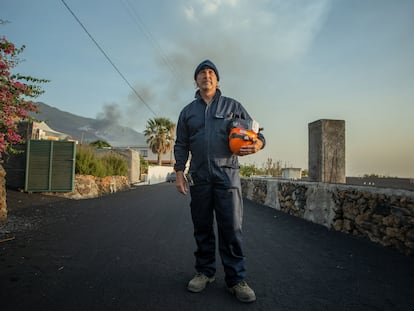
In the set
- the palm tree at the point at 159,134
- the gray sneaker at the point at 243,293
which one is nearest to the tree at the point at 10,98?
the gray sneaker at the point at 243,293

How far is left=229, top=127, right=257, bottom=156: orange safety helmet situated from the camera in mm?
1954

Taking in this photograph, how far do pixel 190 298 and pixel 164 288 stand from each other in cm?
29

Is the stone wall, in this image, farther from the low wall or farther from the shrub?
the low wall

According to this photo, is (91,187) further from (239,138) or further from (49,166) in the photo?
(239,138)

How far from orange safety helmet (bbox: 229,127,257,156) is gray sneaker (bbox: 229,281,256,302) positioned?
109 centimetres

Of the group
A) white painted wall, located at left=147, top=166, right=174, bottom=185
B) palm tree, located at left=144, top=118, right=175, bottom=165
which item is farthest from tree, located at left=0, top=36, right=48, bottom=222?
palm tree, located at left=144, top=118, right=175, bottom=165

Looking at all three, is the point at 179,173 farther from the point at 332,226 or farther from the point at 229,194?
the point at 332,226

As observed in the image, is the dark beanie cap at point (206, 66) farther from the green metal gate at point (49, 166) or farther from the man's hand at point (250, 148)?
the green metal gate at point (49, 166)

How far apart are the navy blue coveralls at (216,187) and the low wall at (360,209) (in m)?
2.16

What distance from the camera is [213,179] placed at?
2.08 metres

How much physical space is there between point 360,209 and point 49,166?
9750 millimetres

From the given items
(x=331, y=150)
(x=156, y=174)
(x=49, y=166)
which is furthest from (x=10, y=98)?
(x=156, y=174)

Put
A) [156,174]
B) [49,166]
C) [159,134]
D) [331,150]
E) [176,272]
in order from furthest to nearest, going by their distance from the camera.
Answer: [159,134], [156,174], [49,166], [331,150], [176,272]

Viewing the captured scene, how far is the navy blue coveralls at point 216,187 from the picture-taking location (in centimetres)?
206
